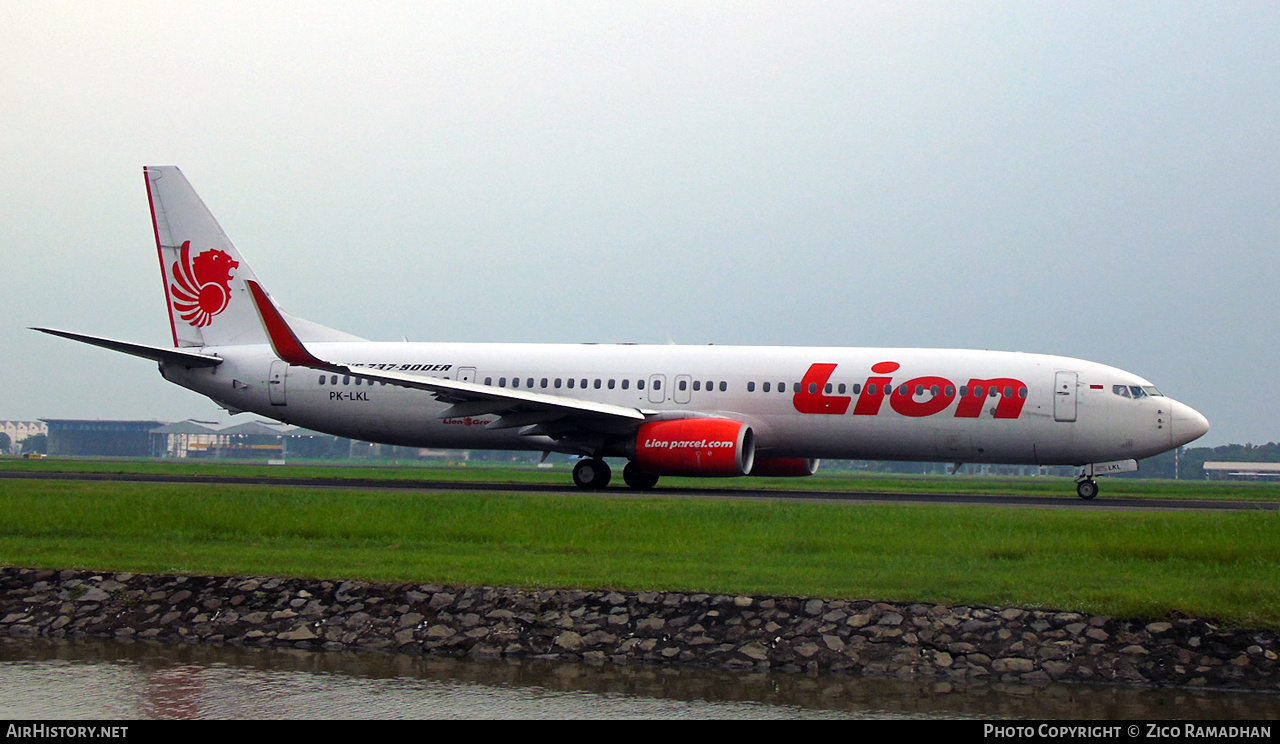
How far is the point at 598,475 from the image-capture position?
102 feet

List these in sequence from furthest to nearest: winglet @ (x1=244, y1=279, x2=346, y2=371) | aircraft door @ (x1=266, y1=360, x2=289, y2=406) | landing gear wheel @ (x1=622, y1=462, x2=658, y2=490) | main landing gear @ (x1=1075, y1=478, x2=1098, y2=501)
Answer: aircraft door @ (x1=266, y1=360, x2=289, y2=406), landing gear wheel @ (x1=622, y1=462, x2=658, y2=490), main landing gear @ (x1=1075, y1=478, x2=1098, y2=501), winglet @ (x1=244, y1=279, x2=346, y2=371)

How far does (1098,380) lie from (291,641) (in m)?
21.4

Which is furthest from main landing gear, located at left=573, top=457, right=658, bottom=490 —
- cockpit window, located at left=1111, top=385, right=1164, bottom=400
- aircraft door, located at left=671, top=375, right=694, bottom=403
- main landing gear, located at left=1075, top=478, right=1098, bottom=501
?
cockpit window, located at left=1111, top=385, right=1164, bottom=400

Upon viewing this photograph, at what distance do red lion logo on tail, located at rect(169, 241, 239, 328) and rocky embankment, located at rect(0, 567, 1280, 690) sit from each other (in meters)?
22.2

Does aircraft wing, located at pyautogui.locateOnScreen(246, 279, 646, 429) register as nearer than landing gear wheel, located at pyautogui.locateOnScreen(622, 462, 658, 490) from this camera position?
Yes

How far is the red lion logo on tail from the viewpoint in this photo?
36312mm

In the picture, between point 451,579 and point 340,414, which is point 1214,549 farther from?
point 340,414

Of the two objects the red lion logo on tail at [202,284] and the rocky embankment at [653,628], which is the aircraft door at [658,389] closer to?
the red lion logo on tail at [202,284]

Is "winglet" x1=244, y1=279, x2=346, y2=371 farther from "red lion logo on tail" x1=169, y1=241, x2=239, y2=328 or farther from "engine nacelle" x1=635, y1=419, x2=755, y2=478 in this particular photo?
"red lion logo on tail" x1=169, y1=241, x2=239, y2=328

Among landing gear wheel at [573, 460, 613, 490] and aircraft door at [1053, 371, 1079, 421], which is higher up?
aircraft door at [1053, 371, 1079, 421]

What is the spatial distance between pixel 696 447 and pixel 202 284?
16.6 metres

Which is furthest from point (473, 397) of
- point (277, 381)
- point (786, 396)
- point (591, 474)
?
point (277, 381)
